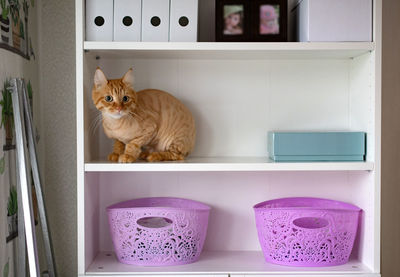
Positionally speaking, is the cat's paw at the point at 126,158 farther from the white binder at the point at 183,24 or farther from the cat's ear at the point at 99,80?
the white binder at the point at 183,24

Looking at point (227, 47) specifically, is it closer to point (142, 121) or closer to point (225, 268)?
point (142, 121)

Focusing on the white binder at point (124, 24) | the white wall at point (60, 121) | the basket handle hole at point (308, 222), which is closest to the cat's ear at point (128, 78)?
the white binder at point (124, 24)

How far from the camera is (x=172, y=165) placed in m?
1.70

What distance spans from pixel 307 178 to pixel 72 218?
37.6 inches

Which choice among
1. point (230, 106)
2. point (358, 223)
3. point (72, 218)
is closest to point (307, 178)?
point (358, 223)

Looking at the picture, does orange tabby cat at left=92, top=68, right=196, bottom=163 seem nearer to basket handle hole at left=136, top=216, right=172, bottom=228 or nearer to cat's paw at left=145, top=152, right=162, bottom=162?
cat's paw at left=145, top=152, right=162, bottom=162

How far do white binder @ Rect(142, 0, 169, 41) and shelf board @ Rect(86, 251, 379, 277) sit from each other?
78cm

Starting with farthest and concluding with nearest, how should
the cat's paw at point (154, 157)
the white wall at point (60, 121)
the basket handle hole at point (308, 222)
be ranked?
the white wall at point (60, 121) < the basket handle hole at point (308, 222) < the cat's paw at point (154, 157)

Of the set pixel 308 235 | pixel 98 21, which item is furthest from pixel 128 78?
pixel 308 235

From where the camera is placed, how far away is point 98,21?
5.68 feet

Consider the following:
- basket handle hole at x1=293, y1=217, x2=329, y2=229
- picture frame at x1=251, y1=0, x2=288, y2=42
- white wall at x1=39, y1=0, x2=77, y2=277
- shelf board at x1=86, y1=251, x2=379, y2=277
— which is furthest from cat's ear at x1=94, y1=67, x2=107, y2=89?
basket handle hole at x1=293, y1=217, x2=329, y2=229

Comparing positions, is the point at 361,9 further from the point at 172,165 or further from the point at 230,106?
the point at 172,165

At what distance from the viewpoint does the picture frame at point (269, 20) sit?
5.74ft

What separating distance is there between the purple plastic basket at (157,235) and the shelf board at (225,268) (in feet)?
0.11
